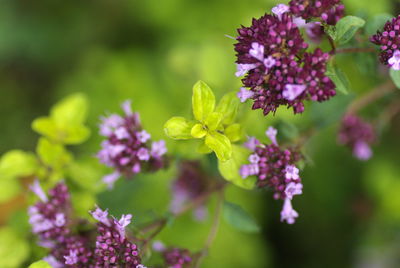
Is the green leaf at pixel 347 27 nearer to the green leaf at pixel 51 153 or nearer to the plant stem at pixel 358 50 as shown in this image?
the plant stem at pixel 358 50

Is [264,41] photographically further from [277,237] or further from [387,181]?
[277,237]

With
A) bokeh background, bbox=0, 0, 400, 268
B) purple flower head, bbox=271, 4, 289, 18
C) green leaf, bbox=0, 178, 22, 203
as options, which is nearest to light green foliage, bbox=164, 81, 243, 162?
purple flower head, bbox=271, 4, 289, 18

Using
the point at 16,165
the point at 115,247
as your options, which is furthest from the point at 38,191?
the point at 115,247

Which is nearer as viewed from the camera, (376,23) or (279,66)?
(279,66)

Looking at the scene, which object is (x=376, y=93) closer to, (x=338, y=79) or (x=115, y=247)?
(x=338, y=79)

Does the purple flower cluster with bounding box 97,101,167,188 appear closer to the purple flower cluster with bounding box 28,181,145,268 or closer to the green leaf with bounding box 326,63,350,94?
the purple flower cluster with bounding box 28,181,145,268

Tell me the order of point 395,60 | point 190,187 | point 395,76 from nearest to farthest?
point 395,60, point 395,76, point 190,187
